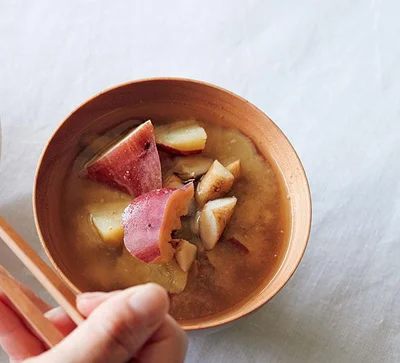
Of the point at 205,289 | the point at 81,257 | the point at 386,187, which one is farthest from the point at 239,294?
the point at 386,187

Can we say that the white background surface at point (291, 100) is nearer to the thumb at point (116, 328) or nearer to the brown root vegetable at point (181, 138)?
the brown root vegetable at point (181, 138)

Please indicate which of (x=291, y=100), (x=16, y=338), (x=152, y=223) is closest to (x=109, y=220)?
(x=152, y=223)

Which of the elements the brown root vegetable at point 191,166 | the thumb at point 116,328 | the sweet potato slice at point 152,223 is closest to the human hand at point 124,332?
the thumb at point 116,328

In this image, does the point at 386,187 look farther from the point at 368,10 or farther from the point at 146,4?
the point at 146,4

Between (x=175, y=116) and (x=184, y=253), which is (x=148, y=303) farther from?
(x=175, y=116)

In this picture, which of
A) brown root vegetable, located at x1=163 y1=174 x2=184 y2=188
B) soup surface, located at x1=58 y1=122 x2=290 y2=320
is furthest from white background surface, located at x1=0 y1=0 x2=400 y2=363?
brown root vegetable, located at x1=163 y1=174 x2=184 y2=188

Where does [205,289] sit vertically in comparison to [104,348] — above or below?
below
